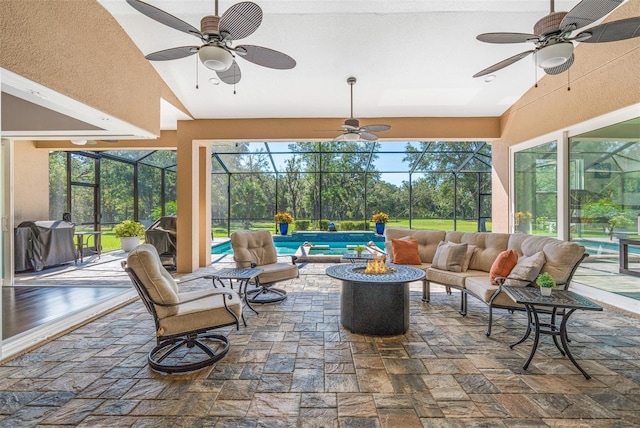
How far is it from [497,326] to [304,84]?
453 cm

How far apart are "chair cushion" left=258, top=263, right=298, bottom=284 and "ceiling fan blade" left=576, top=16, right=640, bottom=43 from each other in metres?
3.99

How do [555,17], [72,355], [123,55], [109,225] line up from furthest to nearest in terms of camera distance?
[109,225] < [123,55] < [72,355] < [555,17]

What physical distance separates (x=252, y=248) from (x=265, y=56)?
2.83 meters

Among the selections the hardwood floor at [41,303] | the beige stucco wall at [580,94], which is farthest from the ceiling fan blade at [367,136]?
the hardwood floor at [41,303]

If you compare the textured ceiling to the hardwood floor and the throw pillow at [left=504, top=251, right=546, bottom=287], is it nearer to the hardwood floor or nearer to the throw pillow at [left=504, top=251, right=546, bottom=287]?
the throw pillow at [left=504, top=251, right=546, bottom=287]

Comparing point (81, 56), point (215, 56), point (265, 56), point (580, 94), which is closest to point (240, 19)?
point (215, 56)

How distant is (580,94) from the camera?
4.52 meters

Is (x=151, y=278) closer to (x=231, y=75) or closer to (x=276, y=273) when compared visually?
(x=276, y=273)

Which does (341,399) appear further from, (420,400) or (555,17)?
(555,17)

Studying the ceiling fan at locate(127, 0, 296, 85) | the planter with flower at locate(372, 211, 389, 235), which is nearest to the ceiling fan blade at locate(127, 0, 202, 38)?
the ceiling fan at locate(127, 0, 296, 85)

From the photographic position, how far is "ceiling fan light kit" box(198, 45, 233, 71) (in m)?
2.66

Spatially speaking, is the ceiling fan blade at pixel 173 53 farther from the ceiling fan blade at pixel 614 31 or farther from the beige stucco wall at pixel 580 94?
the beige stucco wall at pixel 580 94

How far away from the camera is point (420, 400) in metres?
2.19

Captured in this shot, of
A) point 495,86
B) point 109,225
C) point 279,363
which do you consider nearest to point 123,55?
point 279,363
